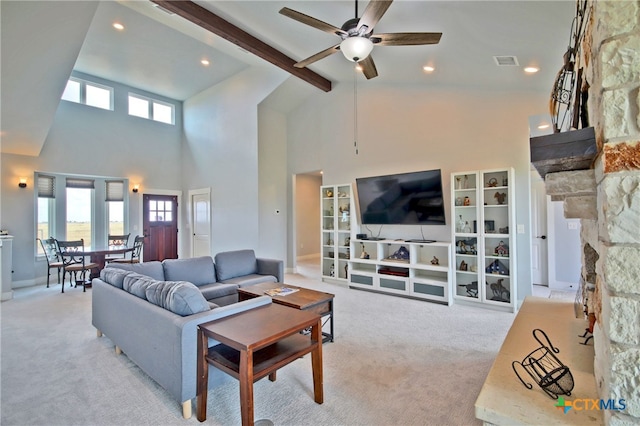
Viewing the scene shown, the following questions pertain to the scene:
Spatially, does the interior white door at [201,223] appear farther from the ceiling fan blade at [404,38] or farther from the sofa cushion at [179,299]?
the ceiling fan blade at [404,38]

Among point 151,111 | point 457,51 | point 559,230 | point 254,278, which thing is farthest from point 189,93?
point 559,230

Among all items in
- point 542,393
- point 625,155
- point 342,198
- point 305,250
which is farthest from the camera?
point 305,250

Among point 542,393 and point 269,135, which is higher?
point 269,135

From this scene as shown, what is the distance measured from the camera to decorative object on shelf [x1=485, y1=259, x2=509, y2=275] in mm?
4406

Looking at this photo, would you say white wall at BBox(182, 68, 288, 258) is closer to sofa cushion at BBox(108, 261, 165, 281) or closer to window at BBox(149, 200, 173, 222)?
window at BBox(149, 200, 173, 222)

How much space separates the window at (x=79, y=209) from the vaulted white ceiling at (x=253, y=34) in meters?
1.08

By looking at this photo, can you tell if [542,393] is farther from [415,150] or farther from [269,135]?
[269,135]

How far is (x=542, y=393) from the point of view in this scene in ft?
4.29

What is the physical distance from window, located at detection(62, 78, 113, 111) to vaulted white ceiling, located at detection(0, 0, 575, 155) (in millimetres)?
406

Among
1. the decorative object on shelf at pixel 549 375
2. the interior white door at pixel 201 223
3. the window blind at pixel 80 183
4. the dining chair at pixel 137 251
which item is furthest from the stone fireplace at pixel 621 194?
the window blind at pixel 80 183

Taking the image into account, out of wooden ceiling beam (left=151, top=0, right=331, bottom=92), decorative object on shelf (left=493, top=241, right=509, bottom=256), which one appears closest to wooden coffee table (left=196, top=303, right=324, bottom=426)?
decorative object on shelf (left=493, top=241, right=509, bottom=256)

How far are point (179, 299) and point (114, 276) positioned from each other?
1328 millimetres

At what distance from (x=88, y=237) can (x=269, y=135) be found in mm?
4812

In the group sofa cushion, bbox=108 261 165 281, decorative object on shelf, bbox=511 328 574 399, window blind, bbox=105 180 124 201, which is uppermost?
window blind, bbox=105 180 124 201
